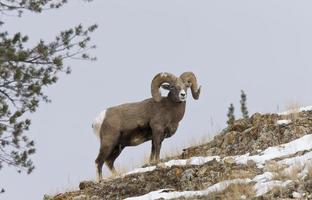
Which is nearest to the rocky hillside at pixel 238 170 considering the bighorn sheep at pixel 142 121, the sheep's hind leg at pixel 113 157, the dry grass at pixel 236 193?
the dry grass at pixel 236 193

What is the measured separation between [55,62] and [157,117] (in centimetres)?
227

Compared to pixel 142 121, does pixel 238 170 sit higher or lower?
lower

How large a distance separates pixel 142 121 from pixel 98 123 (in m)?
0.85

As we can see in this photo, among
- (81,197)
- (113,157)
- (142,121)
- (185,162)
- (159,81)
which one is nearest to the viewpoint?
(81,197)

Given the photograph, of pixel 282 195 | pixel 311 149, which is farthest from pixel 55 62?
pixel 282 195

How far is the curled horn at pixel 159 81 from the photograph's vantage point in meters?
15.3

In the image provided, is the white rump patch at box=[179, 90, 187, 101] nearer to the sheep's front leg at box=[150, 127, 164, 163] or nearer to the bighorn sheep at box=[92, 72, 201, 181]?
the bighorn sheep at box=[92, 72, 201, 181]

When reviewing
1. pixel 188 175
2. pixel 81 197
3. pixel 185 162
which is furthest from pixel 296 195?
pixel 81 197

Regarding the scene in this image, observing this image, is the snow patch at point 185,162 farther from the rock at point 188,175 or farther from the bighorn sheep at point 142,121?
the bighorn sheep at point 142,121

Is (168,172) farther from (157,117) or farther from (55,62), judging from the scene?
(55,62)

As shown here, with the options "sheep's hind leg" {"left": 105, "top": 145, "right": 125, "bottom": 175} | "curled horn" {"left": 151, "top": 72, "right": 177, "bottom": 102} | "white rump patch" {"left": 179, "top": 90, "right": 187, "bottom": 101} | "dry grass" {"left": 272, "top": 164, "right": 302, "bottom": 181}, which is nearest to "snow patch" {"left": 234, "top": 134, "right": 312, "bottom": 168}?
"dry grass" {"left": 272, "top": 164, "right": 302, "bottom": 181}

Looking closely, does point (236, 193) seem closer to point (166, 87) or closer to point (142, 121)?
point (142, 121)

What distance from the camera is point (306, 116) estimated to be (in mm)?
13570

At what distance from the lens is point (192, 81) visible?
51.2 feet
